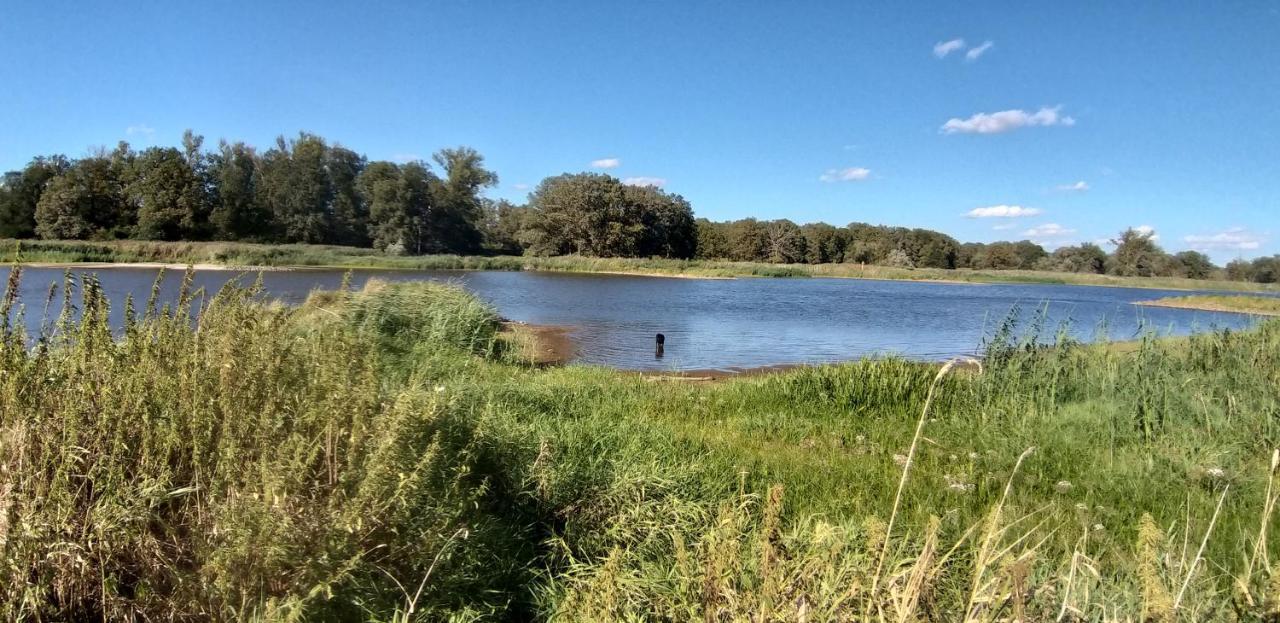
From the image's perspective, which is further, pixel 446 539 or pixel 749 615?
pixel 446 539

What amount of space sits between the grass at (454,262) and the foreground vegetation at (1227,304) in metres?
32.0

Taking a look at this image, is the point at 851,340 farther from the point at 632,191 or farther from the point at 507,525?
the point at 632,191

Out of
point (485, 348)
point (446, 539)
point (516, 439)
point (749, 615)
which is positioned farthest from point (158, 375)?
point (485, 348)

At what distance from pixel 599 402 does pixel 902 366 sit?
3498 mm

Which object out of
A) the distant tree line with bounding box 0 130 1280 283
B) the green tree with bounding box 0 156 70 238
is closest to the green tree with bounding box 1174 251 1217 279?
the distant tree line with bounding box 0 130 1280 283

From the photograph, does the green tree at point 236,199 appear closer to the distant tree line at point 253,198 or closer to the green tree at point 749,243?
the distant tree line at point 253,198

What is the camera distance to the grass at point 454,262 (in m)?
49.4

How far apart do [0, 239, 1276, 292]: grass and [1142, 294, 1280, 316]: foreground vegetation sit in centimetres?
3203

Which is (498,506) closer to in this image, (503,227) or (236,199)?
(236,199)

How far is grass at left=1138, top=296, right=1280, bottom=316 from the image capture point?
3222cm

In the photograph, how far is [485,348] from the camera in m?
10.5

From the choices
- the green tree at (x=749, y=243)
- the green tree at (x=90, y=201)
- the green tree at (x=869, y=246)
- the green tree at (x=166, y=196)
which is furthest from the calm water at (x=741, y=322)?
the green tree at (x=869, y=246)

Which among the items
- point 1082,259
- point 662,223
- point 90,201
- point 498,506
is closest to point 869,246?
point 1082,259

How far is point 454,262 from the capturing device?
57.5m
